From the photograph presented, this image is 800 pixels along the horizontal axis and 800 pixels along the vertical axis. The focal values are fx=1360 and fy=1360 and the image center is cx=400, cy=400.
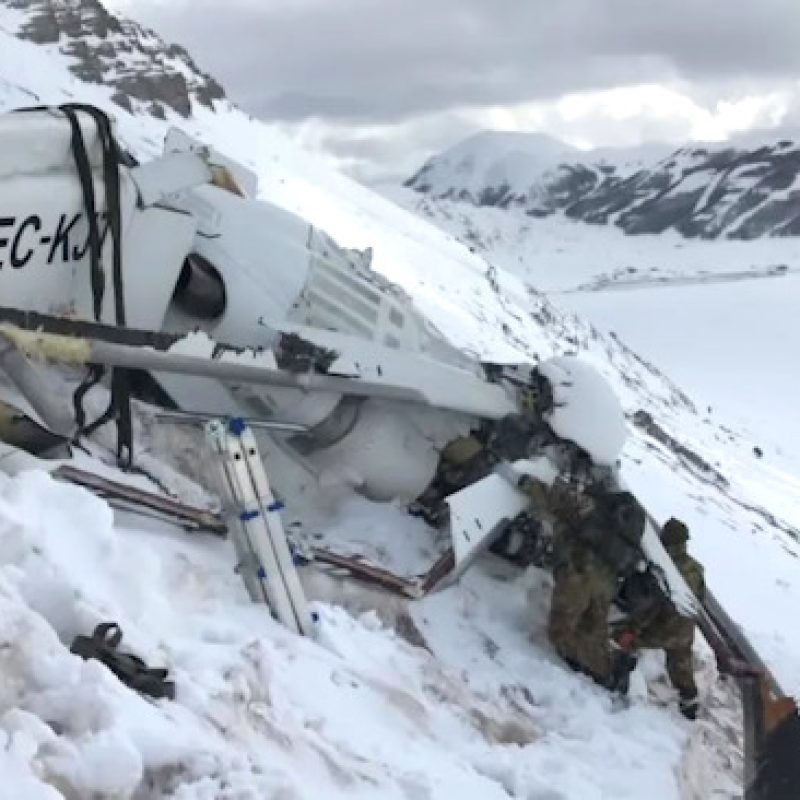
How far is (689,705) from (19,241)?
442 centimetres

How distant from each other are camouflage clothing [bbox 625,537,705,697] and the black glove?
0.04 ft

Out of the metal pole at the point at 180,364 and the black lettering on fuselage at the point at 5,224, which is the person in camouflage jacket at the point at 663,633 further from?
the black lettering on fuselage at the point at 5,224

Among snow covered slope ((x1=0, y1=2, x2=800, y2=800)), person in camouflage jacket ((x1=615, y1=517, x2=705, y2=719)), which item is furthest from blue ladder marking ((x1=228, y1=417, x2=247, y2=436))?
person in camouflage jacket ((x1=615, y1=517, x2=705, y2=719))

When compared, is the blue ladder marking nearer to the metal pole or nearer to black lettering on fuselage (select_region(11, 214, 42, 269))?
the metal pole

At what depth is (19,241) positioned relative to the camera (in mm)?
6969

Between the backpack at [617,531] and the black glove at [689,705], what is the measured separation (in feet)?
2.52

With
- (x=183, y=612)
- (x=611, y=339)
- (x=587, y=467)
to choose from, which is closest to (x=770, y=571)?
(x=587, y=467)

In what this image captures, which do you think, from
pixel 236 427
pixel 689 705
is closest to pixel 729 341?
pixel 689 705

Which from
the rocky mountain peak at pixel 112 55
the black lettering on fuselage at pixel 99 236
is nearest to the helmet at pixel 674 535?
the black lettering on fuselage at pixel 99 236

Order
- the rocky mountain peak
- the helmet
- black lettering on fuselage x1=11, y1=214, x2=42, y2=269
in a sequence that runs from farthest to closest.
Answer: the rocky mountain peak → the helmet → black lettering on fuselage x1=11, y1=214, x2=42, y2=269

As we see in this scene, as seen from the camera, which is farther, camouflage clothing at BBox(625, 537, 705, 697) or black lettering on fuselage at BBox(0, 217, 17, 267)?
camouflage clothing at BBox(625, 537, 705, 697)

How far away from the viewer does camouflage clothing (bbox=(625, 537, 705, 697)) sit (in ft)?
25.4

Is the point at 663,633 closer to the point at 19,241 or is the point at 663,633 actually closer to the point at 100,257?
the point at 100,257

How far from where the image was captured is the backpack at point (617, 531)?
7.80 meters
